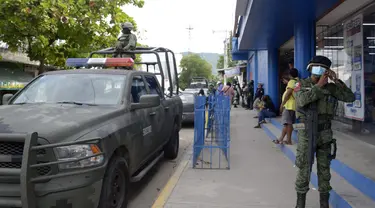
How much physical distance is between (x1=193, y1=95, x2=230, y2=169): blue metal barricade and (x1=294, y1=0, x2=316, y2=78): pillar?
2.25 m

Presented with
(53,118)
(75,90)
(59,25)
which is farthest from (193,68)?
(53,118)

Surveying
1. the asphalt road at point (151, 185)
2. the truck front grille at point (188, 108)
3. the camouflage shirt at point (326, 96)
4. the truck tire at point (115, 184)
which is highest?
the camouflage shirt at point (326, 96)

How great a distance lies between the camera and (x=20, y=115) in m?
3.63

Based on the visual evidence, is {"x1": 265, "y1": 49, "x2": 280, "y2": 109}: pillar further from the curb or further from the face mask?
the face mask

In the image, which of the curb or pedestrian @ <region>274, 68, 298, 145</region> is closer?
the curb

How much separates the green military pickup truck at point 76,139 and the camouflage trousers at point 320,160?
6.44 ft

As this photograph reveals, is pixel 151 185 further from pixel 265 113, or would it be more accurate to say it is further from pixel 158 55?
pixel 265 113

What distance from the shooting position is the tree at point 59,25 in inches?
474

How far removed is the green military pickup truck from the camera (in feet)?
9.82

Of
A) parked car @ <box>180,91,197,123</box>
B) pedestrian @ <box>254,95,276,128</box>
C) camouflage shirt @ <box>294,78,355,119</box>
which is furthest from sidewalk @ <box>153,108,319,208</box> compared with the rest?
parked car @ <box>180,91,197,123</box>

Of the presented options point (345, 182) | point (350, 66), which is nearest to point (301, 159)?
point (345, 182)

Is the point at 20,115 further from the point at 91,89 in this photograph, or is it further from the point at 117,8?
the point at 117,8

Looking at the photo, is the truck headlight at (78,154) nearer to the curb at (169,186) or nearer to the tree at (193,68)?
the curb at (169,186)

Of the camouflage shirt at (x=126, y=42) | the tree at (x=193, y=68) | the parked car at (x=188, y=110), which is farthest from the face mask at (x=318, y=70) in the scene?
the tree at (x=193, y=68)
